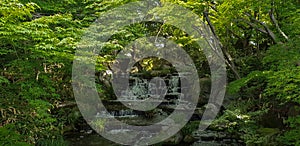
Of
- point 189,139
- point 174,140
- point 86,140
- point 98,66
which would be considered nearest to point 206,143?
point 189,139

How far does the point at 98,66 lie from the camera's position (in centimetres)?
554

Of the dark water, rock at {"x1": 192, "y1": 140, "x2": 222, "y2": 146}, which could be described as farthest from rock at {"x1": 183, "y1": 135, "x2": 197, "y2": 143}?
the dark water

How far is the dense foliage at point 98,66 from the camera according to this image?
15.0 feet

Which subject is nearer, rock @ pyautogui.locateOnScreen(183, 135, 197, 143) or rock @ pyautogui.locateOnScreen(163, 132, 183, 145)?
rock @ pyautogui.locateOnScreen(163, 132, 183, 145)

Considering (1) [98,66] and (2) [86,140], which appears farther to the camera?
(2) [86,140]

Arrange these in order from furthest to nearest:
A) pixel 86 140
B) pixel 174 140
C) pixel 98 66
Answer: pixel 86 140 < pixel 174 140 < pixel 98 66

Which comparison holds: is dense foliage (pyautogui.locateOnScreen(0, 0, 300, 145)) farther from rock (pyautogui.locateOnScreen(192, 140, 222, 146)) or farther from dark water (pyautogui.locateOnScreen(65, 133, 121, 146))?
rock (pyautogui.locateOnScreen(192, 140, 222, 146))

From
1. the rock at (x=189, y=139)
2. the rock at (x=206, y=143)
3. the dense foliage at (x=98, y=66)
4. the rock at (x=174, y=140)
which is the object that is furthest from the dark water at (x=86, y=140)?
the rock at (x=206, y=143)

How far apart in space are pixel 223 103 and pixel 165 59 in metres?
5.28

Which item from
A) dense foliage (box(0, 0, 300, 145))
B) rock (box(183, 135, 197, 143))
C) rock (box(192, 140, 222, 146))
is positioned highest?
dense foliage (box(0, 0, 300, 145))

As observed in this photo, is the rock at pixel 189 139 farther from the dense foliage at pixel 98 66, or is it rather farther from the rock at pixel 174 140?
the dense foliage at pixel 98 66

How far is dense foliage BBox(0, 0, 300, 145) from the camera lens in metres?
4.57

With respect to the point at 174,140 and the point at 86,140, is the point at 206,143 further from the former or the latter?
the point at 86,140

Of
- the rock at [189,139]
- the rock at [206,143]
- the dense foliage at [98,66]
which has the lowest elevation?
the rock at [206,143]
